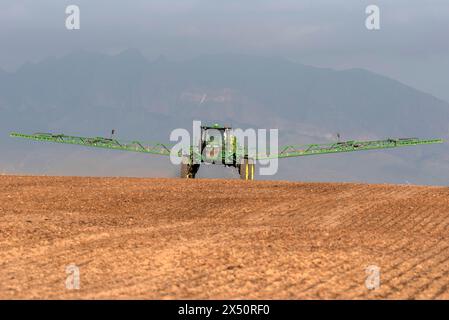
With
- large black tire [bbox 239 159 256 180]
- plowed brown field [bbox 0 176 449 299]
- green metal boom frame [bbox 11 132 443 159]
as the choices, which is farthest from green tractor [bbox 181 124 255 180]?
plowed brown field [bbox 0 176 449 299]

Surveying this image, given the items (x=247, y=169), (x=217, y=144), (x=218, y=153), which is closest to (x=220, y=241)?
(x=247, y=169)

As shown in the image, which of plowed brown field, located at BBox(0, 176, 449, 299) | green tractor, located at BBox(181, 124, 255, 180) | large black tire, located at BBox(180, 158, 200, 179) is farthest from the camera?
large black tire, located at BBox(180, 158, 200, 179)

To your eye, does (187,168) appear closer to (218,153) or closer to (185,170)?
(185,170)

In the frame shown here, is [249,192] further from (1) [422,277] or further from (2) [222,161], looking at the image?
(2) [222,161]

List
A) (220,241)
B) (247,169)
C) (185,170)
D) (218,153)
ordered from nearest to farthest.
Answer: (220,241), (247,169), (218,153), (185,170)

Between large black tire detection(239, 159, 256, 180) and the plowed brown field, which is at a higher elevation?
large black tire detection(239, 159, 256, 180)

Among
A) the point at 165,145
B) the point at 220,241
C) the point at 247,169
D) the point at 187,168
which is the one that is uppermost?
the point at 165,145

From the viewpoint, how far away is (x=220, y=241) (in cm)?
3150

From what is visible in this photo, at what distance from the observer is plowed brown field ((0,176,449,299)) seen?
23109 millimetres

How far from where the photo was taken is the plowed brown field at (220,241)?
23109 millimetres

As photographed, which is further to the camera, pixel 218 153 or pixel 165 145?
pixel 165 145

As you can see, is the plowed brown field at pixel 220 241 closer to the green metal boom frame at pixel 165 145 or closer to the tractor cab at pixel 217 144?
the tractor cab at pixel 217 144

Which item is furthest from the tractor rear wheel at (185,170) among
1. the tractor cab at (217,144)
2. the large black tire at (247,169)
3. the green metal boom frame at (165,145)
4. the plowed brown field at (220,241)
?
the plowed brown field at (220,241)

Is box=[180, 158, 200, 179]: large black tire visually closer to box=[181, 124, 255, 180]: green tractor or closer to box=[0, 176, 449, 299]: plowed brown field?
box=[181, 124, 255, 180]: green tractor
